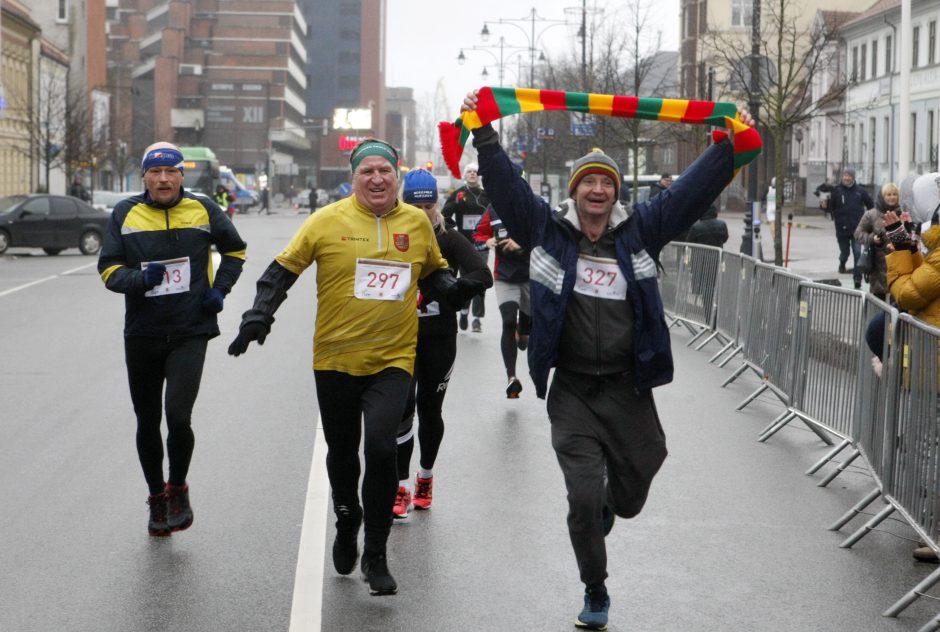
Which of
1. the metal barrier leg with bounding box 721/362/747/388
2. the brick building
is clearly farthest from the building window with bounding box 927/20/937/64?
the brick building

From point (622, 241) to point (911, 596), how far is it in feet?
6.19

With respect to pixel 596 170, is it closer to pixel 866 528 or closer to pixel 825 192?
pixel 866 528

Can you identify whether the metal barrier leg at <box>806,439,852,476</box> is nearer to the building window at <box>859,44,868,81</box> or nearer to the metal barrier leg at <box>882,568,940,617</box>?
the metal barrier leg at <box>882,568,940,617</box>

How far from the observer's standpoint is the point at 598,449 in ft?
19.5

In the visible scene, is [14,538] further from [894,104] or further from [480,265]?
[894,104]

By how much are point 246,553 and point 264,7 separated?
15228 centimetres

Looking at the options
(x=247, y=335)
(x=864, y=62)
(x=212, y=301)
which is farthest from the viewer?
(x=864, y=62)

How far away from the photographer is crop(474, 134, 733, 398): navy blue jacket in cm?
585

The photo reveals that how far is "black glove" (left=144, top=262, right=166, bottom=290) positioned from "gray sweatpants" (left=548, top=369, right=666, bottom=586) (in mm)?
2110

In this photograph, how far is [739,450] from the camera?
10.4 meters

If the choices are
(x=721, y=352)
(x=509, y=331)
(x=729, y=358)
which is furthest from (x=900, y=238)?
(x=721, y=352)

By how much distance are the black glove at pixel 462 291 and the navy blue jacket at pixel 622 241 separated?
2.09 ft

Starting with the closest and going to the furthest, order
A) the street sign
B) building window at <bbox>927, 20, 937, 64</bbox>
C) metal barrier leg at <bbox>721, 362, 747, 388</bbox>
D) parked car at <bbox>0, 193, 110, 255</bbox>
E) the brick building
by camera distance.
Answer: metal barrier leg at <bbox>721, 362, 747, 388</bbox> < parked car at <bbox>0, 193, 110, 255</bbox> < the street sign < building window at <bbox>927, 20, 937, 64</bbox> < the brick building

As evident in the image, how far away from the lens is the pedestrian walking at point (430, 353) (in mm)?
7578
